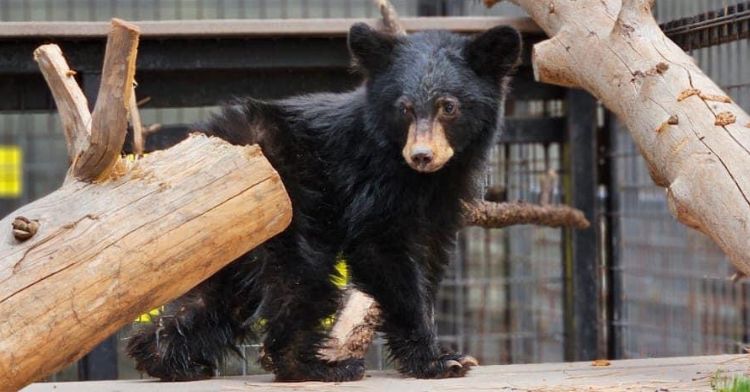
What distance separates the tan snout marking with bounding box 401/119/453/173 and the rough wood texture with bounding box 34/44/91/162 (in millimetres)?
1242

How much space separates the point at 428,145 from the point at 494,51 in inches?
21.8

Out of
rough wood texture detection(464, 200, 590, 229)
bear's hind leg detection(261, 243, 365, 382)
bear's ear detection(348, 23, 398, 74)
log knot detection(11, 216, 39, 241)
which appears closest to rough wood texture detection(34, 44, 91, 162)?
log knot detection(11, 216, 39, 241)

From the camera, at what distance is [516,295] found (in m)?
7.33

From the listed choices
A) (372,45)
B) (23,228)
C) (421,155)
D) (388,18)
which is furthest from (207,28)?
(23,228)

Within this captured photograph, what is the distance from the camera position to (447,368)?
4.17 metres

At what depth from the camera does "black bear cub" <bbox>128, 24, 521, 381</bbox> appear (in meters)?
4.18

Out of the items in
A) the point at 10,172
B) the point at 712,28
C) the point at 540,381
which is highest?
the point at 712,28

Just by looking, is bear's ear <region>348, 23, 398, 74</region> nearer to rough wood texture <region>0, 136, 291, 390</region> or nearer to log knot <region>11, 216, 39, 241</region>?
rough wood texture <region>0, 136, 291, 390</region>

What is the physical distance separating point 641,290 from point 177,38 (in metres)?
3.41

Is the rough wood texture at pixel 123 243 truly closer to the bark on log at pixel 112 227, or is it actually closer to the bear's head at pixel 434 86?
the bark on log at pixel 112 227

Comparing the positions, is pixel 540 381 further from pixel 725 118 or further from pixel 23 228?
pixel 23 228

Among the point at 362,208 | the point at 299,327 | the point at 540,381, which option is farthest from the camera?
the point at 362,208

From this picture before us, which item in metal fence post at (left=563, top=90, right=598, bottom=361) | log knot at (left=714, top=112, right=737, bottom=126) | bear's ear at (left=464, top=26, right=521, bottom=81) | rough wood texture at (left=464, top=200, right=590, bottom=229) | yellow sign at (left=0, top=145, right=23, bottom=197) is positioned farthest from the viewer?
yellow sign at (left=0, top=145, right=23, bottom=197)

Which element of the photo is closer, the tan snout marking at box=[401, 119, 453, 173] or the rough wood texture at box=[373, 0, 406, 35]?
the tan snout marking at box=[401, 119, 453, 173]
